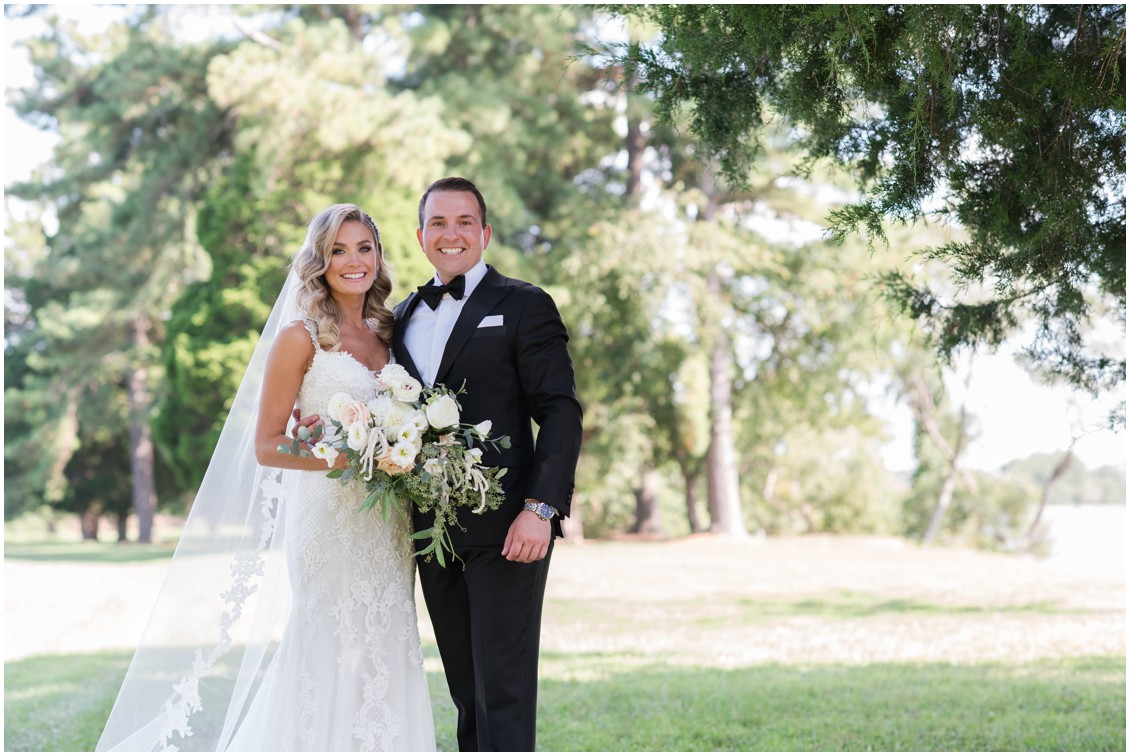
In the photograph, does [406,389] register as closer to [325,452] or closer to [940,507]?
[325,452]

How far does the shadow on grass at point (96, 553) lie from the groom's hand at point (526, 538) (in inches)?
750

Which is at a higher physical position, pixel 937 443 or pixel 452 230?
pixel 937 443

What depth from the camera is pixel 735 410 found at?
24938mm

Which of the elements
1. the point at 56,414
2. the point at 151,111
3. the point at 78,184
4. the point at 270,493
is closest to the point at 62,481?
the point at 56,414

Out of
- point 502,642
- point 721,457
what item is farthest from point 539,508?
point 721,457

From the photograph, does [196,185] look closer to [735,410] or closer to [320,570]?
[735,410]

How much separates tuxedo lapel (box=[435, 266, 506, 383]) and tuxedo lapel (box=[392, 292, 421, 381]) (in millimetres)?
181

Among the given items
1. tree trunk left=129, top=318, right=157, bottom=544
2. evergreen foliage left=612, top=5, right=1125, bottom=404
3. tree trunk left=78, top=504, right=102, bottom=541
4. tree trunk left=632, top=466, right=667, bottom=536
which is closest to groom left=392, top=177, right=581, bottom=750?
evergreen foliage left=612, top=5, right=1125, bottom=404

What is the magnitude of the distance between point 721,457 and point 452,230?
18.9 metres

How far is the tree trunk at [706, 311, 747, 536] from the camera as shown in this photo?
22.1 meters

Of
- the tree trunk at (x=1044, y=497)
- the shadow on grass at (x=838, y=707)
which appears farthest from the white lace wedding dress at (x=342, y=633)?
the tree trunk at (x=1044, y=497)

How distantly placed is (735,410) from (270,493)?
2133 centimetres

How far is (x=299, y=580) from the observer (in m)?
3.96

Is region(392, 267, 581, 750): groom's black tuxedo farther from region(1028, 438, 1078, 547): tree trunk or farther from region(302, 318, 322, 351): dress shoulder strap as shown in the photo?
region(1028, 438, 1078, 547): tree trunk
